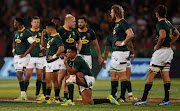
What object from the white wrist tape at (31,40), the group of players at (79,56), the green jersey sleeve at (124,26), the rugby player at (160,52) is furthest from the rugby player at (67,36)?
the rugby player at (160,52)

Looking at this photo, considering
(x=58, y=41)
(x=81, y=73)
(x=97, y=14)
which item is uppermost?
(x=97, y=14)

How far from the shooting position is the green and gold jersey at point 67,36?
1145 centimetres

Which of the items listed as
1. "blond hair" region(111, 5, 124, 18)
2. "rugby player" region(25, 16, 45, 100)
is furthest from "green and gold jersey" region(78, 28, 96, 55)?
"blond hair" region(111, 5, 124, 18)

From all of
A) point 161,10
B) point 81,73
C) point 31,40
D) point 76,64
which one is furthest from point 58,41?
point 161,10

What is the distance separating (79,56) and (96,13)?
16824 millimetres

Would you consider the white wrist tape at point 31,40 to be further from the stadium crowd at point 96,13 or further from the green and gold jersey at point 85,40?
the stadium crowd at point 96,13

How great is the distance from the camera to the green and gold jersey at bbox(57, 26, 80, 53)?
37.6 feet

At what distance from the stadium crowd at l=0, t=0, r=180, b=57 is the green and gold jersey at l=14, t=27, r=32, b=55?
11.1m

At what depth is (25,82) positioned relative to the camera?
503 inches

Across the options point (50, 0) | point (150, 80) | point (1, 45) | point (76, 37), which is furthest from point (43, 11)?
point (150, 80)

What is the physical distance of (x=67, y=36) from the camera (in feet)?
37.6

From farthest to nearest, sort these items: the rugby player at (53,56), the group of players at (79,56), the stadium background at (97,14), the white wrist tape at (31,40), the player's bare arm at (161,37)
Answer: the stadium background at (97,14) → the white wrist tape at (31,40) → the rugby player at (53,56) → the group of players at (79,56) → the player's bare arm at (161,37)

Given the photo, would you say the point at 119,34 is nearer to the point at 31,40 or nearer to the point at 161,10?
the point at 161,10

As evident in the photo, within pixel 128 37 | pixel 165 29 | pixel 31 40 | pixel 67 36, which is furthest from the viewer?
pixel 31 40
